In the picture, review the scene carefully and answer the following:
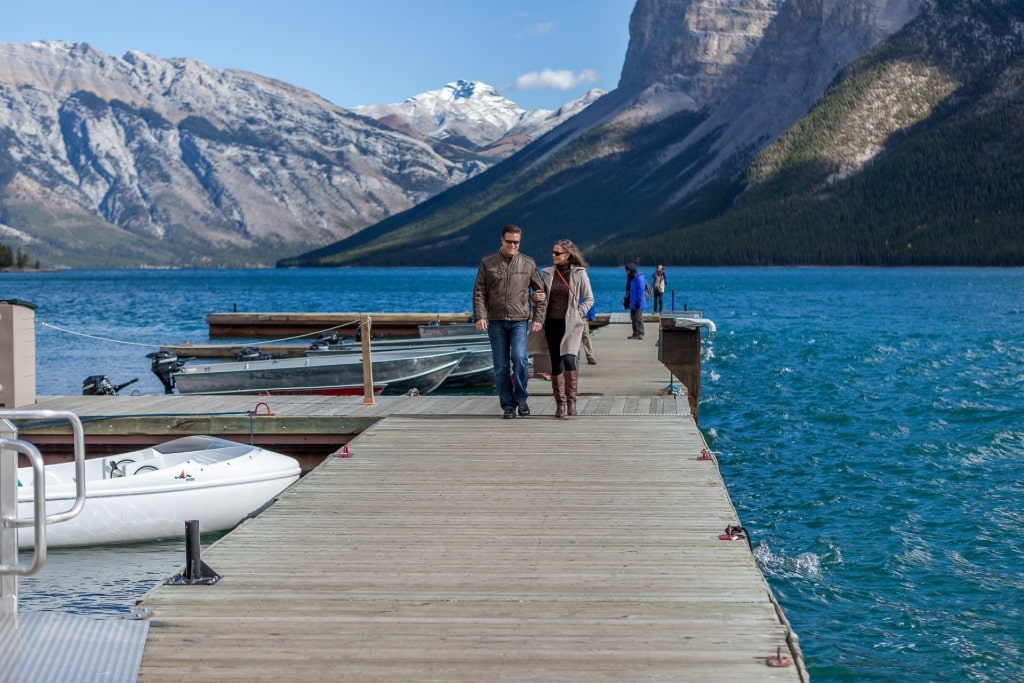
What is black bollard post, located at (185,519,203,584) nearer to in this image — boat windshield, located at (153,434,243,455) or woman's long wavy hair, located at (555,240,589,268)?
boat windshield, located at (153,434,243,455)

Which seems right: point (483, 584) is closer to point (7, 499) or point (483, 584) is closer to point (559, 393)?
point (7, 499)

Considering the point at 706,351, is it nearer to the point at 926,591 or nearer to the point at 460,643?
the point at 926,591

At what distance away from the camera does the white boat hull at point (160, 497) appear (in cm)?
1389

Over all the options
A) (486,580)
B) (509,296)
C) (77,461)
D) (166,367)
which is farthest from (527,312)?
(166,367)

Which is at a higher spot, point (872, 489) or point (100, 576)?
point (100, 576)

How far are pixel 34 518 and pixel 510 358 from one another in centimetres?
967

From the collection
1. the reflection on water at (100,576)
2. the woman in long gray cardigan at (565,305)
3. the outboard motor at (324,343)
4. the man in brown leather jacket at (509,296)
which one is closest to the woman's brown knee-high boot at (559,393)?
the woman in long gray cardigan at (565,305)

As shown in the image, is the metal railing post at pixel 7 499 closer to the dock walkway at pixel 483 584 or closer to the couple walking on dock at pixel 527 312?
the dock walkway at pixel 483 584

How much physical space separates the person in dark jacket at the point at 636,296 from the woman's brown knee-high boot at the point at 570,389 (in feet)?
57.8

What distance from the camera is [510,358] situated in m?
16.7

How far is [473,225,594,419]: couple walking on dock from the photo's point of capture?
636 inches

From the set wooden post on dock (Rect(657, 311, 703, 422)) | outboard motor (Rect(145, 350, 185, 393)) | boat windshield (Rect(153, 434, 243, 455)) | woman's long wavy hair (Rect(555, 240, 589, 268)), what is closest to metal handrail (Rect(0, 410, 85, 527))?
boat windshield (Rect(153, 434, 243, 455))

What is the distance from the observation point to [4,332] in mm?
17281

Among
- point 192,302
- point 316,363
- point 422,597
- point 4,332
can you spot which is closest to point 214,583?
point 422,597
